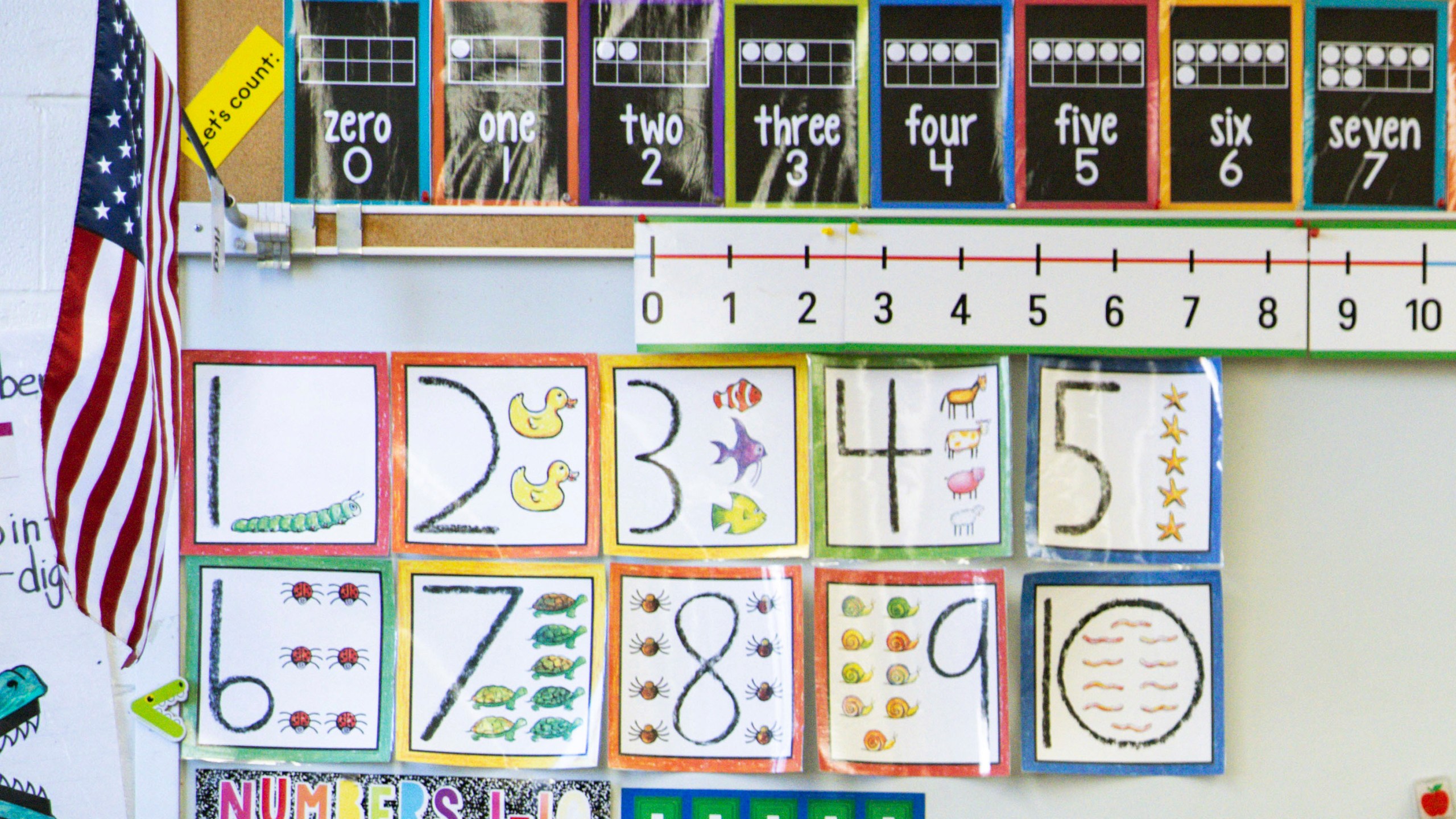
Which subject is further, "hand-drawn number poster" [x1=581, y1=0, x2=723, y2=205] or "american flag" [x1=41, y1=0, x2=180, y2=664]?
"hand-drawn number poster" [x1=581, y1=0, x2=723, y2=205]

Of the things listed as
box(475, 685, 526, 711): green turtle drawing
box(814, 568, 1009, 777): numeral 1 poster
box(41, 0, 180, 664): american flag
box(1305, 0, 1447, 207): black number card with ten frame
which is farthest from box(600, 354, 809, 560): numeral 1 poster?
box(1305, 0, 1447, 207): black number card with ten frame

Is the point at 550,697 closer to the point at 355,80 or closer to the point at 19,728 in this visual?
the point at 19,728

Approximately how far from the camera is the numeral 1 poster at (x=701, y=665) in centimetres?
150

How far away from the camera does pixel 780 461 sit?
1508mm

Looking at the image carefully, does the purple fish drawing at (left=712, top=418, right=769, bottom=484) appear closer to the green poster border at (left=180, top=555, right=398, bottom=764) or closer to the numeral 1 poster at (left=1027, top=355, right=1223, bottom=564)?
the numeral 1 poster at (left=1027, top=355, right=1223, bottom=564)

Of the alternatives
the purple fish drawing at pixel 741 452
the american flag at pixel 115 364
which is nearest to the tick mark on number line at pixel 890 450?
the purple fish drawing at pixel 741 452

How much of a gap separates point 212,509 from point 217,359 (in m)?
0.22

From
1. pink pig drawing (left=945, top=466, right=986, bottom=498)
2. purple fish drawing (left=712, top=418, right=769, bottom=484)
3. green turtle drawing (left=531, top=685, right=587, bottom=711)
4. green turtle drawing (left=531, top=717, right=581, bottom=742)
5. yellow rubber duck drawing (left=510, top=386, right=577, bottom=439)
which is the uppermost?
yellow rubber duck drawing (left=510, top=386, right=577, bottom=439)

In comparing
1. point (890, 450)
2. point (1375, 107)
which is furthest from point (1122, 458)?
point (1375, 107)

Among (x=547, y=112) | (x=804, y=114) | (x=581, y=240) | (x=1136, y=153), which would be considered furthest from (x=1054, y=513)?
(x=547, y=112)

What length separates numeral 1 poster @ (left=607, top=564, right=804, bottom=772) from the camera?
4.93 feet

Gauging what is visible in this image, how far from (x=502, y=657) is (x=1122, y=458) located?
968mm

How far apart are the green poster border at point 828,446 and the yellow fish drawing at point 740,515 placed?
0.08m

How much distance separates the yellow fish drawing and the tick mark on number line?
0.15 meters
